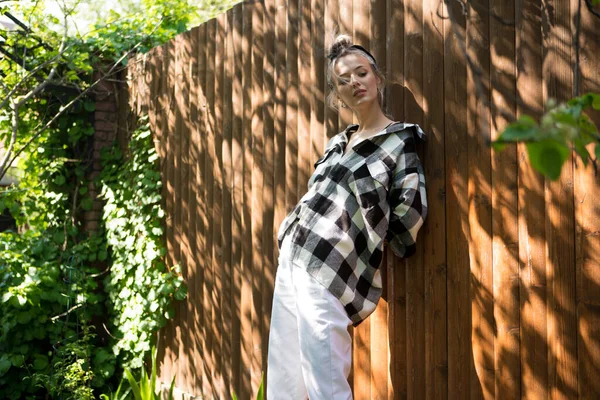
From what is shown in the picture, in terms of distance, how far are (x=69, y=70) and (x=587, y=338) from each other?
13.1ft

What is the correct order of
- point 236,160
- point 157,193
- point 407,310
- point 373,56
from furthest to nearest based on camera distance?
point 157,193 < point 236,160 < point 373,56 < point 407,310

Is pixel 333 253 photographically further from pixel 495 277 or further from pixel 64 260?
pixel 64 260

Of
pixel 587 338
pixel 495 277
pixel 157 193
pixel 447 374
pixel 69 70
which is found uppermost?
pixel 69 70

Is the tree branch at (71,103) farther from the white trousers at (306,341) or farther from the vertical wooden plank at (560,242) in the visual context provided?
the vertical wooden plank at (560,242)

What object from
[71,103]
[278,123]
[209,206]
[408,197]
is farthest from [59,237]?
[408,197]

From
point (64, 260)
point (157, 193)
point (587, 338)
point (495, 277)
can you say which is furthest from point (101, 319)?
point (587, 338)

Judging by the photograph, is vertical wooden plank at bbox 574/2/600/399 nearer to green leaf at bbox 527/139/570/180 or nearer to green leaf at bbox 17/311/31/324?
green leaf at bbox 527/139/570/180

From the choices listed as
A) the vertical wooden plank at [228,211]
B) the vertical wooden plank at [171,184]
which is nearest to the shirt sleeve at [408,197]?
the vertical wooden plank at [228,211]

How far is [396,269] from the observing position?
2.48 m

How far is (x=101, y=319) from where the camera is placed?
15.0 ft

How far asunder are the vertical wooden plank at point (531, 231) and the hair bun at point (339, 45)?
70 centimetres

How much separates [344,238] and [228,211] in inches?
50.3

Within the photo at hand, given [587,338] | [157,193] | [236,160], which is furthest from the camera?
[157,193]

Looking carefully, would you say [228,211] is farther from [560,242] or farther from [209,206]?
[560,242]
